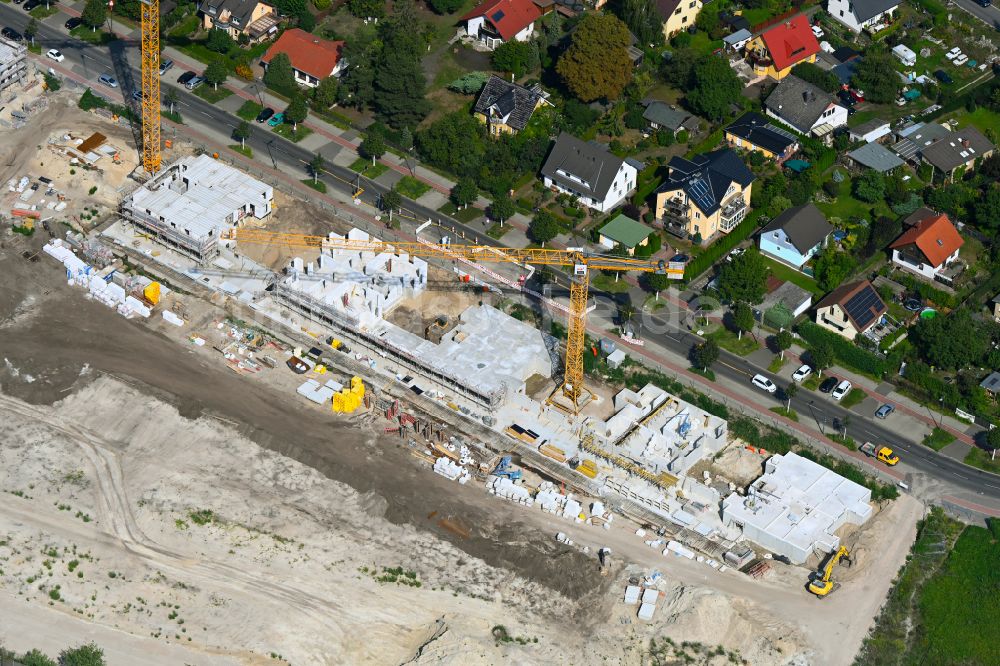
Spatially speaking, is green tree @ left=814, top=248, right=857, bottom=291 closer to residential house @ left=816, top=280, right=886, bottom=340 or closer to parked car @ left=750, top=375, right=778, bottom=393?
residential house @ left=816, top=280, right=886, bottom=340

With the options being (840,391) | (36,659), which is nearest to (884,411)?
(840,391)

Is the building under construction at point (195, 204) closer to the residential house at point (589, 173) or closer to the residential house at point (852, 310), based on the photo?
the residential house at point (589, 173)

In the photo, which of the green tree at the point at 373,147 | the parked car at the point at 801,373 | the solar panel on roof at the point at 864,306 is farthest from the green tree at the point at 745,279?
the green tree at the point at 373,147

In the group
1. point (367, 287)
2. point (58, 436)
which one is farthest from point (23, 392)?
point (367, 287)

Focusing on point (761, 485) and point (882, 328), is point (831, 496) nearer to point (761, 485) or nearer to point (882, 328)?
point (761, 485)

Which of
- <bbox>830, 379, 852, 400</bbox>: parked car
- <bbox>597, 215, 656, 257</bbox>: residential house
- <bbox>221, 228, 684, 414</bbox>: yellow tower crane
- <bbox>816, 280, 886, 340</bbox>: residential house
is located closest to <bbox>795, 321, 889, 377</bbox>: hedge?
<bbox>816, 280, 886, 340</bbox>: residential house

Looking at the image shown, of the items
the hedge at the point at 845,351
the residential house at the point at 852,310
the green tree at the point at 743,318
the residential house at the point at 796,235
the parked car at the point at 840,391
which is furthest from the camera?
the residential house at the point at 796,235
